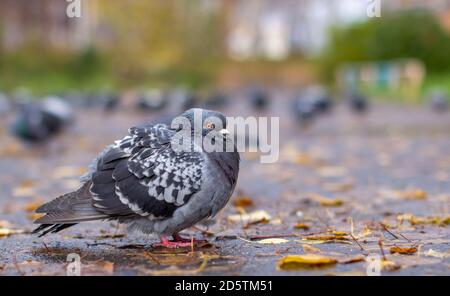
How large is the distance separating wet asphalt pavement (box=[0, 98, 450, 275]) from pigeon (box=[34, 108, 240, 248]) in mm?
188

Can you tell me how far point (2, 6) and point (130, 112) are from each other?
27.4 m

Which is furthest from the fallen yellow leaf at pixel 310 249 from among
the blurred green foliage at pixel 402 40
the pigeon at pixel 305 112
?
the blurred green foliage at pixel 402 40

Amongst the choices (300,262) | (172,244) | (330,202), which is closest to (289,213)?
(330,202)

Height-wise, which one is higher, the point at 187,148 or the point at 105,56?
the point at 105,56

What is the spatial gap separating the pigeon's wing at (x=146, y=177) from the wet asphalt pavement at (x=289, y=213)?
26 centimetres

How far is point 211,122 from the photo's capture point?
156 inches

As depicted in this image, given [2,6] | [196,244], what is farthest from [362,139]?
[2,6]

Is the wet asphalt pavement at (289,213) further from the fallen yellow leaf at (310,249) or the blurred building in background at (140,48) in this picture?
the blurred building in background at (140,48)

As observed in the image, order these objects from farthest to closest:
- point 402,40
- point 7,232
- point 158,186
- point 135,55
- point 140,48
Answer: point 140,48
point 135,55
point 402,40
point 7,232
point 158,186

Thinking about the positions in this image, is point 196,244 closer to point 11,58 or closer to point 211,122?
point 211,122

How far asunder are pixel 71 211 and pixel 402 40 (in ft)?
97.4

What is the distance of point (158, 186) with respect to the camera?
394 centimetres

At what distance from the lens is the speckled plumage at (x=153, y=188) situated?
3.88 meters

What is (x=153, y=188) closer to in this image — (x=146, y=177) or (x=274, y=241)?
(x=146, y=177)
